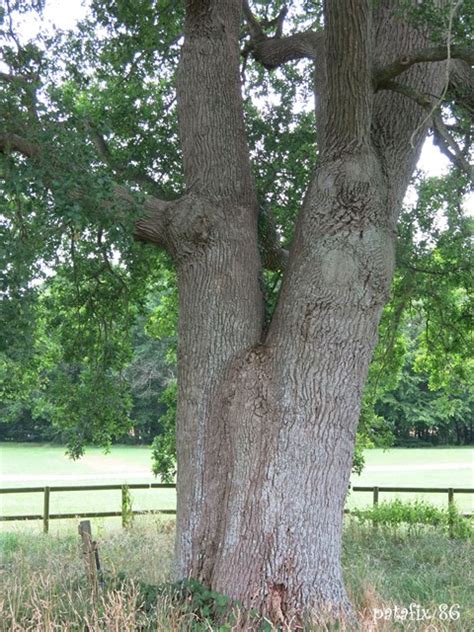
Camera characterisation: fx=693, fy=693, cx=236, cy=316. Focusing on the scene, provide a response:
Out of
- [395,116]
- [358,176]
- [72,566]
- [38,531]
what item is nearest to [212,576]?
[72,566]

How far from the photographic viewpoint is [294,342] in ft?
20.9

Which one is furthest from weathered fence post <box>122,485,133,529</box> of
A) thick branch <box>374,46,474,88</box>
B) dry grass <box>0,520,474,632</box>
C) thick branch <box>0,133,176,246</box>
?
thick branch <box>374,46,474,88</box>

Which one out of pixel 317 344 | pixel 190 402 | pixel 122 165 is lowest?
pixel 190 402

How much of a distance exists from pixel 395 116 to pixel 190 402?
3620 mm

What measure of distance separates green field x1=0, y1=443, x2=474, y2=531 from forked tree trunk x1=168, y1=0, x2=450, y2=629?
595 inches

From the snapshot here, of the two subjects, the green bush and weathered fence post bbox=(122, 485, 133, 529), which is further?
weathered fence post bbox=(122, 485, 133, 529)

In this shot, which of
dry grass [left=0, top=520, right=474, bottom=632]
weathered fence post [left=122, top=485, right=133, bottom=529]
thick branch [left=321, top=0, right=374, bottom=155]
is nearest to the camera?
dry grass [left=0, top=520, right=474, bottom=632]

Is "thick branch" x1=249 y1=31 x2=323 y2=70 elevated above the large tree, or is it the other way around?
"thick branch" x1=249 y1=31 x2=323 y2=70

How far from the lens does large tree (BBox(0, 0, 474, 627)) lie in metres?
5.92

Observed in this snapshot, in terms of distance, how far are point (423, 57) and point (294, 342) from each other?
272cm

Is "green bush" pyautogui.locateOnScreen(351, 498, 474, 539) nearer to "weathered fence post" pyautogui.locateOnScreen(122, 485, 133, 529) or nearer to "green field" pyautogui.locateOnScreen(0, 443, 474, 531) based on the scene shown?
"weathered fence post" pyautogui.locateOnScreen(122, 485, 133, 529)

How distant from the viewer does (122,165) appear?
10.6 m

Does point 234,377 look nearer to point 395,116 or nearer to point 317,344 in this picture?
point 317,344

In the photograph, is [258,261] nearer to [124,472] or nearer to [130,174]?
[130,174]
